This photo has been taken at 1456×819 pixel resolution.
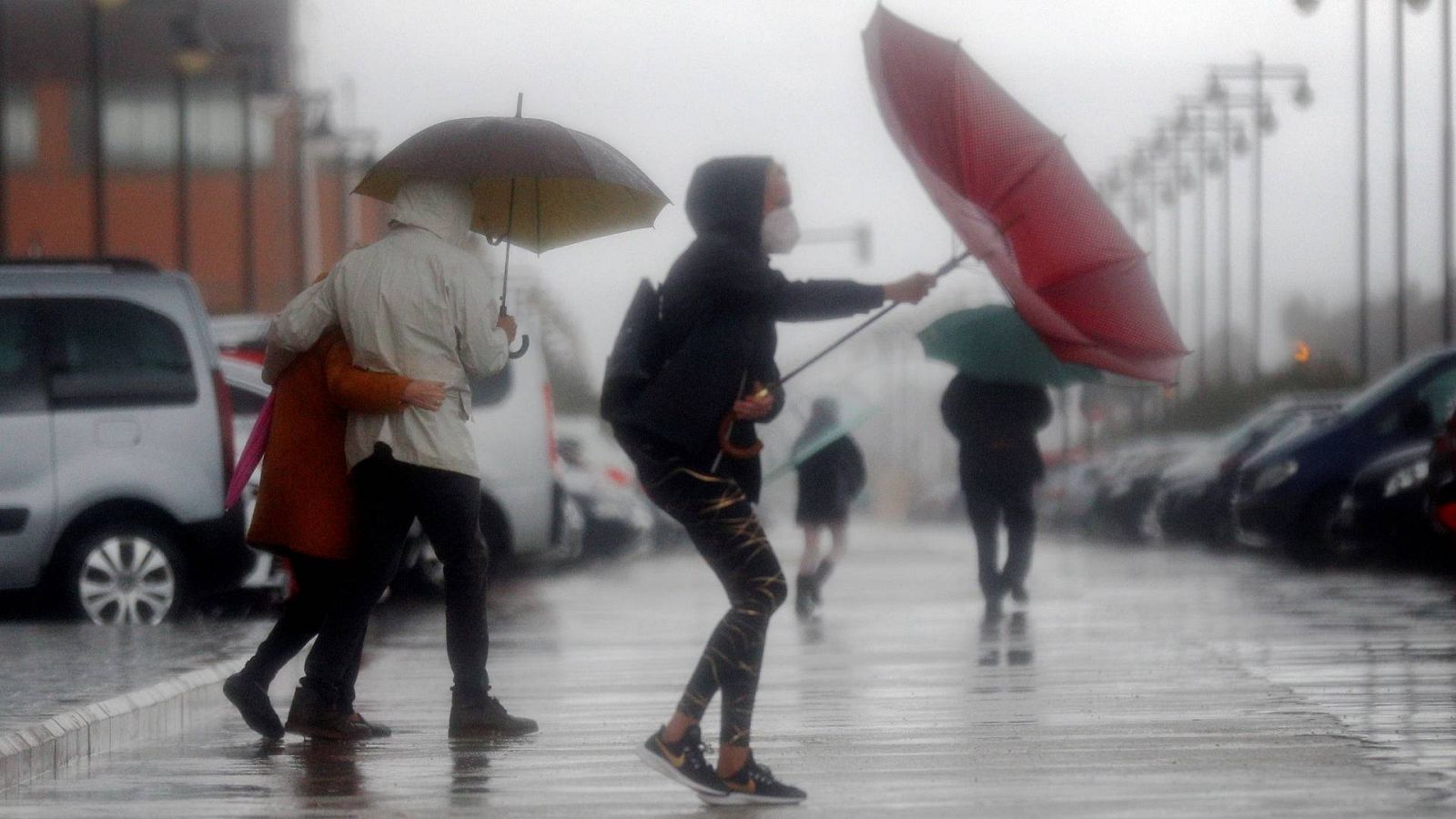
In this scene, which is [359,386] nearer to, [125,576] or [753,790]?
[753,790]

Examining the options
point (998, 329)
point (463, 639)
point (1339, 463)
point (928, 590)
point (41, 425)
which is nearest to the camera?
point (463, 639)

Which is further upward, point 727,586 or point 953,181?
point 953,181

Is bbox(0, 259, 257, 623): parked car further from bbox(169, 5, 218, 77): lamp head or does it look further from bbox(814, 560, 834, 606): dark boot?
bbox(169, 5, 218, 77): lamp head

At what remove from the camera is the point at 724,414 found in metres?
7.48

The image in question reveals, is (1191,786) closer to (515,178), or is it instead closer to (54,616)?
(515,178)

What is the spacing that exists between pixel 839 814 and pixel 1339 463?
15.1 metres

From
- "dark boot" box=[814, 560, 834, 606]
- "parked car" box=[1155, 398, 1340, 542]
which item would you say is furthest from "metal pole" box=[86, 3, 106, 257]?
"dark boot" box=[814, 560, 834, 606]

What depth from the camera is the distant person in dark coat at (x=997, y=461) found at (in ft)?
53.5

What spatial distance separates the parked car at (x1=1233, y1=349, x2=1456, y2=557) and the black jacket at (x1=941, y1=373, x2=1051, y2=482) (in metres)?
4.63

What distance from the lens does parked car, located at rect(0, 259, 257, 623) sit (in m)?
14.3

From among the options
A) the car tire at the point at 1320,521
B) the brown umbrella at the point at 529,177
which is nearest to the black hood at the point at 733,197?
the brown umbrella at the point at 529,177

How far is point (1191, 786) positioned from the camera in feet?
25.3

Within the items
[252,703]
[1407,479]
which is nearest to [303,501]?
[252,703]

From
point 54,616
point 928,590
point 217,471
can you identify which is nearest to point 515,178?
point 217,471
